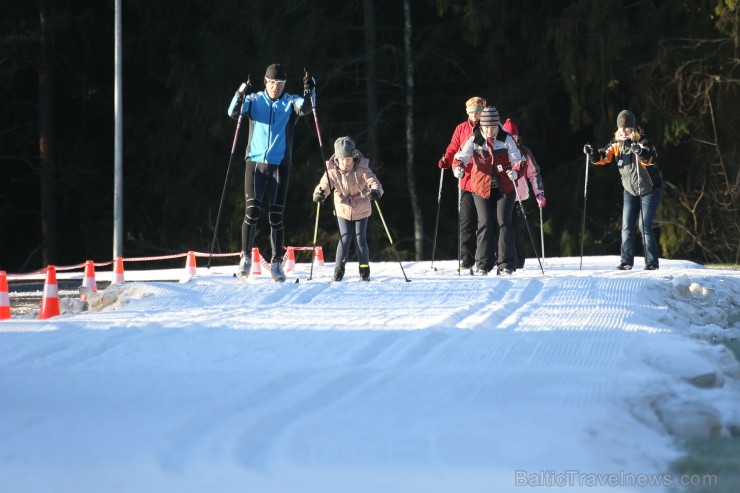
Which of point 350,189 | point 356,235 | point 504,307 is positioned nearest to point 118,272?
point 356,235

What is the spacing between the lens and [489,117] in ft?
45.2

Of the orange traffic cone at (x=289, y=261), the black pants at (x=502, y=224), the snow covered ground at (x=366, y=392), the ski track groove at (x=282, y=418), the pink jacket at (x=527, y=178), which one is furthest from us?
the orange traffic cone at (x=289, y=261)

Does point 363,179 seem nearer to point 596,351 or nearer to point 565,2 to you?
point 596,351

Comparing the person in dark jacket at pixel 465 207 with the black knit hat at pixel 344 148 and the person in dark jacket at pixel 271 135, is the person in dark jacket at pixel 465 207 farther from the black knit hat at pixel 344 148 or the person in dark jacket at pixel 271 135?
the person in dark jacket at pixel 271 135

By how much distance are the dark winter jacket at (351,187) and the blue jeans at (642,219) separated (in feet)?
10.8

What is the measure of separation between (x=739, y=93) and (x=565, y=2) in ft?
17.0

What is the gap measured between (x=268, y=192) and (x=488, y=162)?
237 cm

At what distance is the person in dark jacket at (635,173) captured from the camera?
14.8 metres

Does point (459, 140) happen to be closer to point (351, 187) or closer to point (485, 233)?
point (485, 233)

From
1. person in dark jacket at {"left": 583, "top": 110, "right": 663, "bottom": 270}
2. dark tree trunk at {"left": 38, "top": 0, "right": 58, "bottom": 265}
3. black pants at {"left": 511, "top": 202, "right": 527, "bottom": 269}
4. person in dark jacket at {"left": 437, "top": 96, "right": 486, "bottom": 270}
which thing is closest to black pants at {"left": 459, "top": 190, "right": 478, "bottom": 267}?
person in dark jacket at {"left": 437, "top": 96, "right": 486, "bottom": 270}

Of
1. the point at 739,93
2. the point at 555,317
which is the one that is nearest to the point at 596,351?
the point at 555,317

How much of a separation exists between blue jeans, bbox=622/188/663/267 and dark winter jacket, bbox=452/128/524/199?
69.6 inches

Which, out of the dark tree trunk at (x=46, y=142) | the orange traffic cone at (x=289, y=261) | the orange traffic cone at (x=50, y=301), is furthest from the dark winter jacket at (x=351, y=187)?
the dark tree trunk at (x=46, y=142)

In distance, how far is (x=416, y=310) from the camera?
36.2 feet
